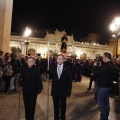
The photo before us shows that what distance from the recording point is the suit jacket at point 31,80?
5488 mm

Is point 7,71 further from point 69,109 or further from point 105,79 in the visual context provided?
A: point 105,79

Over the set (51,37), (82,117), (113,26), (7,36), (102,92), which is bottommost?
(82,117)

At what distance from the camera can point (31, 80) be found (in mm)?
5492

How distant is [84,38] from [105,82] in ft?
270

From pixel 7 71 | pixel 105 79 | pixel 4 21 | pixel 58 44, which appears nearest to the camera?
pixel 105 79

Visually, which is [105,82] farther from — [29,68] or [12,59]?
[12,59]

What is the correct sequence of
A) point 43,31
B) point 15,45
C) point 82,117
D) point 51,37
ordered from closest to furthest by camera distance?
point 82,117, point 15,45, point 51,37, point 43,31

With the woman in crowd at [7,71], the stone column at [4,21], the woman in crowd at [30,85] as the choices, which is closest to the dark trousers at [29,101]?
the woman in crowd at [30,85]

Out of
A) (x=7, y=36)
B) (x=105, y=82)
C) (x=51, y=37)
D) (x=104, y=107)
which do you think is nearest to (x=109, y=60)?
(x=105, y=82)

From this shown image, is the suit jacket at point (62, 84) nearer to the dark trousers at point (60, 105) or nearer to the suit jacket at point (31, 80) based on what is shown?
the dark trousers at point (60, 105)

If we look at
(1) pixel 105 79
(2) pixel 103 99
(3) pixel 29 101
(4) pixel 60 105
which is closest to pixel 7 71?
(3) pixel 29 101

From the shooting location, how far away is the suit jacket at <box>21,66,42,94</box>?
5488 mm

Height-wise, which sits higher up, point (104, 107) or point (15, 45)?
point (15, 45)

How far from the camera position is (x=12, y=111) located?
7.06 meters
